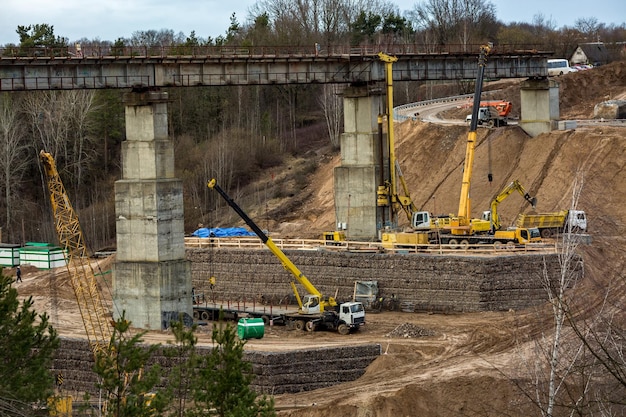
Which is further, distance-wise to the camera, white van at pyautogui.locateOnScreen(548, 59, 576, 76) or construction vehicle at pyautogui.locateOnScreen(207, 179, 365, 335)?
white van at pyautogui.locateOnScreen(548, 59, 576, 76)

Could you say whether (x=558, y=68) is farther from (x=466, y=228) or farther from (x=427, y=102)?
(x=466, y=228)

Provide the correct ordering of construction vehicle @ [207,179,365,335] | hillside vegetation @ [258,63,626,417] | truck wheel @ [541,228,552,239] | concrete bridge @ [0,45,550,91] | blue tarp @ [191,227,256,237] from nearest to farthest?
hillside vegetation @ [258,63,626,417] < construction vehicle @ [207,179,365,335] < concrete bridge @ [0,45,550,91] < truck wheel @ [541,228,552,239] < blue tarp @ [191,227,256,237]

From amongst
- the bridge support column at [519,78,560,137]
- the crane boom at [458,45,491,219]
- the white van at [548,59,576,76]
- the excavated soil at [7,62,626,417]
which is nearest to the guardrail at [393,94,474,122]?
the excavated soil at [7,62,626,417]

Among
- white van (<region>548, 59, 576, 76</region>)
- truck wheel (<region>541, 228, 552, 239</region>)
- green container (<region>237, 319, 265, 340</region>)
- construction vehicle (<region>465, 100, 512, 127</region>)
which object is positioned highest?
white van (<region>548, 59, 576, 76</region>)

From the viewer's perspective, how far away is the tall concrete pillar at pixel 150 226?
54.1m

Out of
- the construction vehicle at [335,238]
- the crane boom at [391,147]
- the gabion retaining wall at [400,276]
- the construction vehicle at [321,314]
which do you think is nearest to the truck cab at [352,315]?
the construction vehicle at [321,314]

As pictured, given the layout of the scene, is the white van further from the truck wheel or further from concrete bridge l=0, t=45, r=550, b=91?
the truck wheel

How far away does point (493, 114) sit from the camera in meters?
84.8

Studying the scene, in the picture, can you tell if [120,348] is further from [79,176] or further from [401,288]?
[79,176]

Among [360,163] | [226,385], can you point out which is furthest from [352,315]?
[226,385]

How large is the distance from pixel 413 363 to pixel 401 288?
10.6 metres

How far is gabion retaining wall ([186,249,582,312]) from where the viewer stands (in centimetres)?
5650

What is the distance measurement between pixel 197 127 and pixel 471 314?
175 feet

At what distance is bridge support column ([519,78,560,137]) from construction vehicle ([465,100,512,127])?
8.39 feet
